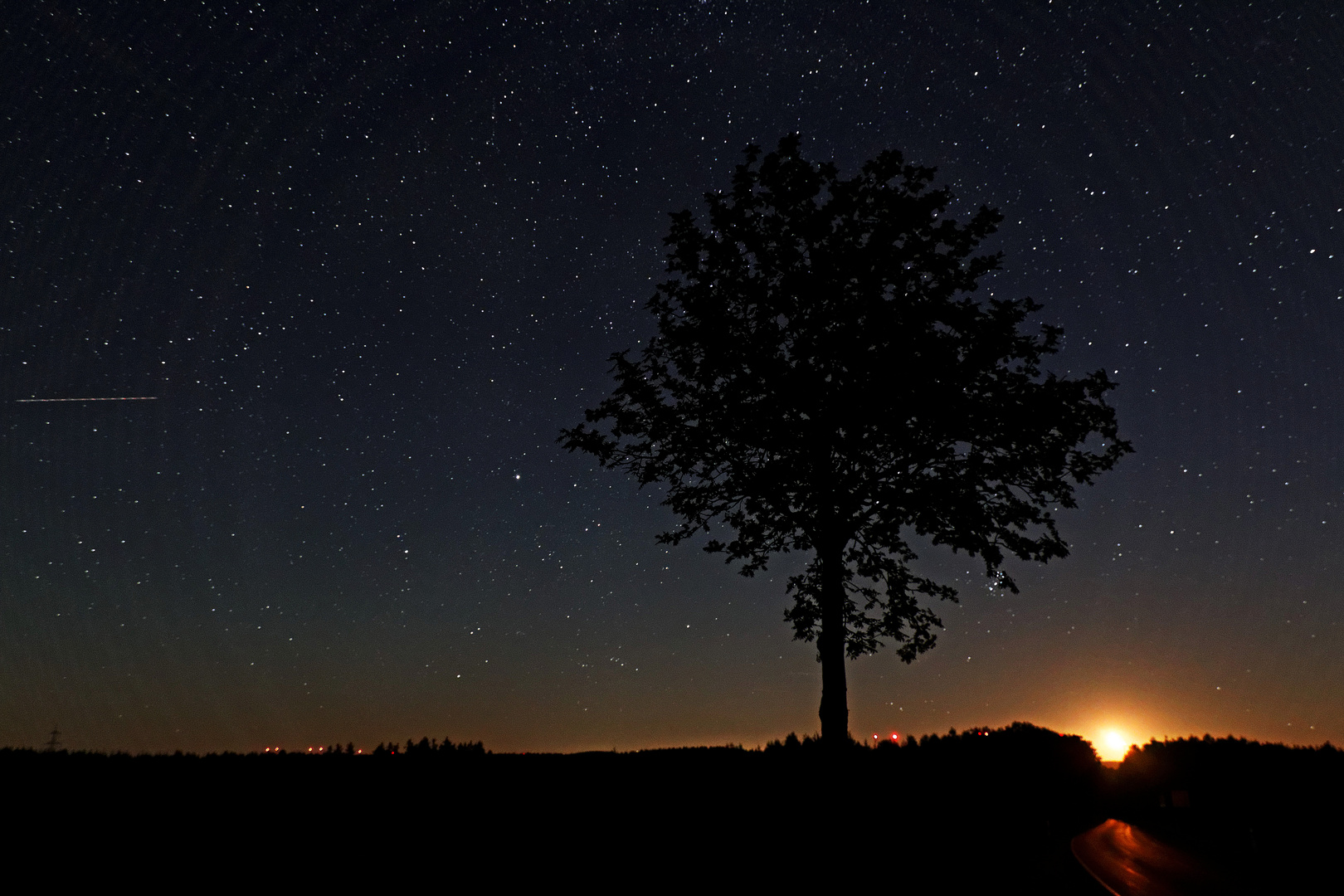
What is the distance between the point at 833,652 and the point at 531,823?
825 centimetres

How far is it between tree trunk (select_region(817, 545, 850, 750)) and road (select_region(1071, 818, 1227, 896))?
226 inches

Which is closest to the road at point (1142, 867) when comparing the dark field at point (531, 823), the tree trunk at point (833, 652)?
the dark field at point (531, 823)

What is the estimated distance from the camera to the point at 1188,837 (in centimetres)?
3281

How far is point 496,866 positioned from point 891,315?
13238 mm

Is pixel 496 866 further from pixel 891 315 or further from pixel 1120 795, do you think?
pixel 1120 795

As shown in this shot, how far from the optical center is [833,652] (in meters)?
16.5

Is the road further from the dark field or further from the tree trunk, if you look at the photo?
the tree trunk

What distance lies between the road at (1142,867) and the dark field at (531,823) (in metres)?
0.62

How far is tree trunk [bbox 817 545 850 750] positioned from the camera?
1587 cm

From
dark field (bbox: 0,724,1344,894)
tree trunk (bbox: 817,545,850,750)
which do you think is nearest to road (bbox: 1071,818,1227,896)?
dark field (bbox: 0,724,1344,894)

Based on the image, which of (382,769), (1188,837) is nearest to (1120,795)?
(1188,837)

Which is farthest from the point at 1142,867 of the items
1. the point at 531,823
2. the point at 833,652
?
the point at 531,823

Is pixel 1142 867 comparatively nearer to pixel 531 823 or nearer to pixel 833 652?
pixel 833 652

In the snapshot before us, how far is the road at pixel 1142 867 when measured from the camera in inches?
610
